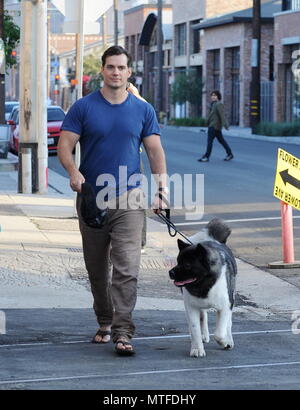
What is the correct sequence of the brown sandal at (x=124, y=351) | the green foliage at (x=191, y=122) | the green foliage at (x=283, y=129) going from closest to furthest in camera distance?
the brown sandal at (x=124, y=351), the green foliage at (x=283, y=129), the green foliage at (x=191, y=122)

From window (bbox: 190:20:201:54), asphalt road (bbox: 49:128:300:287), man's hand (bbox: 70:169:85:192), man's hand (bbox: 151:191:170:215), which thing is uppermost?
window (bbox: 190:20:201:54)

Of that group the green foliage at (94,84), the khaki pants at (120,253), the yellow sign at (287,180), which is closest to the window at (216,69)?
the green foliage at (94,84)

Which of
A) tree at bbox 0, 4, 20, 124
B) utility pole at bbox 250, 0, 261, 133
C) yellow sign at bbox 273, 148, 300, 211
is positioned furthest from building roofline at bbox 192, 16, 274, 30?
yellow sign at bbox 273, 148, 300, 211

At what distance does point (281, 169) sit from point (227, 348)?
457cm

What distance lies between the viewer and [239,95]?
6325cm

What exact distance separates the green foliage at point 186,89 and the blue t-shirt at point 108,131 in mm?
60091

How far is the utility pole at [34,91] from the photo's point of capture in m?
19.8

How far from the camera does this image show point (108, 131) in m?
7.87

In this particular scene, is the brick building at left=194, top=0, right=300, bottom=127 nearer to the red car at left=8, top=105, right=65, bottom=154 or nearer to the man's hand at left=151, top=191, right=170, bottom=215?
the red car at left=8, top=105, right=65, bottom=154

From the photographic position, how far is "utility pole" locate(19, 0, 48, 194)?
64.9ft

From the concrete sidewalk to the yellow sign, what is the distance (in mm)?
861

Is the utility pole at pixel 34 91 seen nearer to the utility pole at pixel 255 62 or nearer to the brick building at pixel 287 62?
the utility pole at pixel 255 62

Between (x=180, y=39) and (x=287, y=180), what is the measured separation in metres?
67.9
